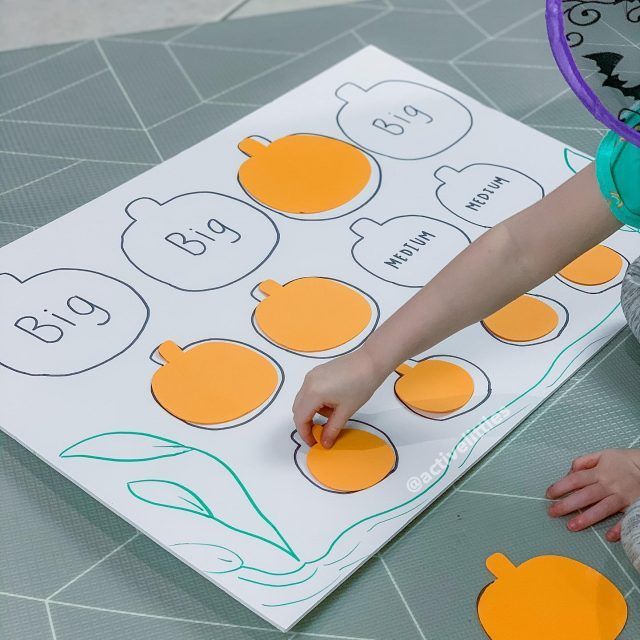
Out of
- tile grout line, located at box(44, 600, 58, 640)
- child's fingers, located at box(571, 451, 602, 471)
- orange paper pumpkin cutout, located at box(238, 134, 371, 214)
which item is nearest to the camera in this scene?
tile grout line, located at box(44, 600, 58, 640)

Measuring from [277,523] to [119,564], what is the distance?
12 centimetres

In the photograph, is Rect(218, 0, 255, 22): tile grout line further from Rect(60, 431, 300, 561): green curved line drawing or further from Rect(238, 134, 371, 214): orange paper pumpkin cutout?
Rect(60, 431, 300, 561): green curved line drawing

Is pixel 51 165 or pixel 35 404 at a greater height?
pixel 51 165

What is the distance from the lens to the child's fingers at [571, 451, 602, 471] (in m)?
0.83

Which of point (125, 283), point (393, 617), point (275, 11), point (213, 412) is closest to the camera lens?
point (393, 617)

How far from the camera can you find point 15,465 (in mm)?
837

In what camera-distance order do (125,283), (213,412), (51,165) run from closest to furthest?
(213,412) → (125,283) → (51,165)

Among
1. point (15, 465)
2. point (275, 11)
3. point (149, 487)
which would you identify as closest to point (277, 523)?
point (149, 487)

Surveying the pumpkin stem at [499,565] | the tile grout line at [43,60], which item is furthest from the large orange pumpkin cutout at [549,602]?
the tile grout line at [43,60]

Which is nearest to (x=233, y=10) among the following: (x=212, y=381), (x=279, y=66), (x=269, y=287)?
(x=279, y=66)

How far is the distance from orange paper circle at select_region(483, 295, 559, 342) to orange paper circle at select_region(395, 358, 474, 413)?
0.21ft

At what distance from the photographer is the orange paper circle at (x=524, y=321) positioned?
940 millimetres

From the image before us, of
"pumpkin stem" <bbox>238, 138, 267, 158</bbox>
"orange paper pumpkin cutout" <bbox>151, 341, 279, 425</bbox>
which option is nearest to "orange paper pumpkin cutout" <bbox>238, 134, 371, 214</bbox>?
"pumpkin stem" <bbox>238, 138, 267, 158</bbox>

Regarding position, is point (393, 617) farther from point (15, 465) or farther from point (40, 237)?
point (40, 237)
